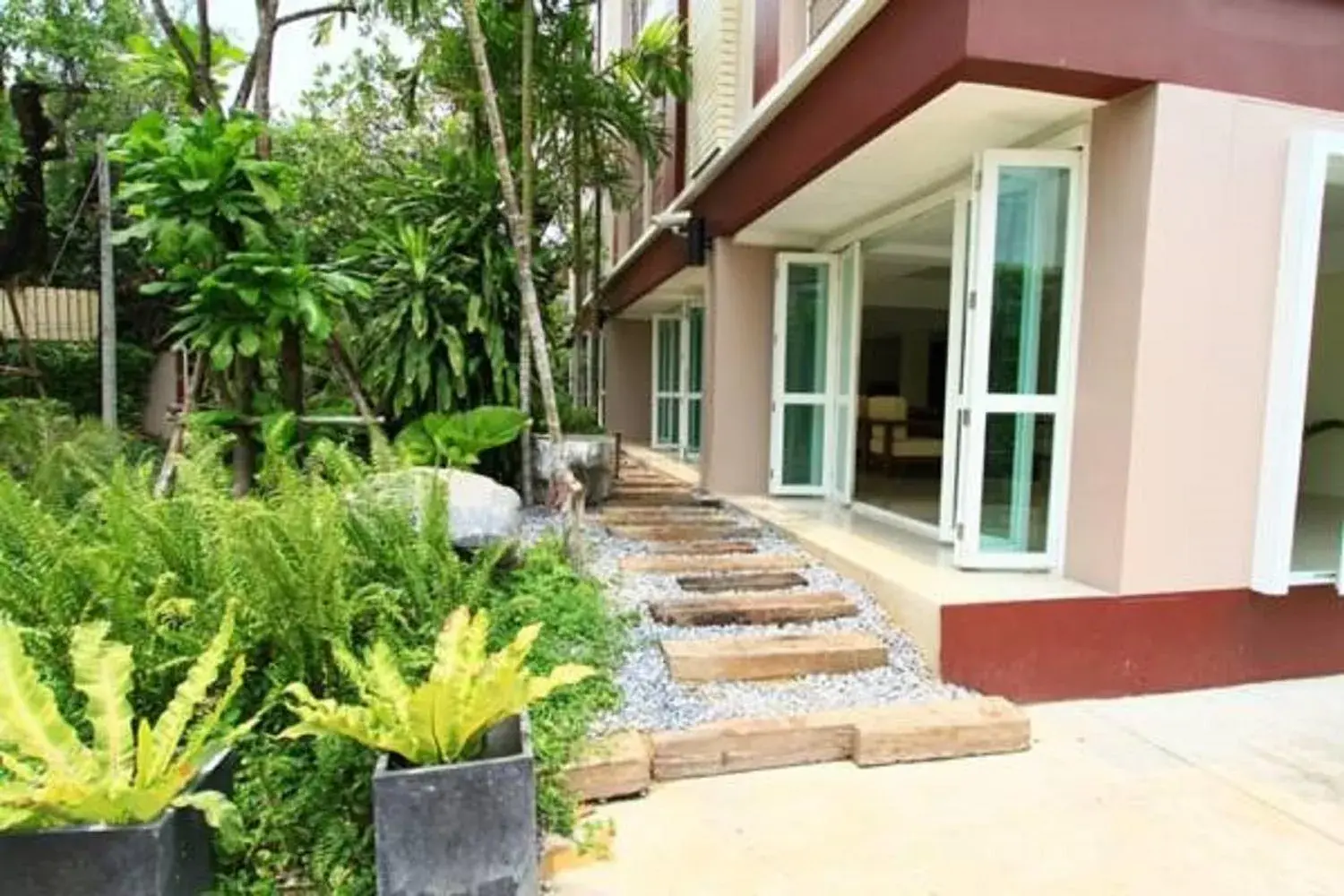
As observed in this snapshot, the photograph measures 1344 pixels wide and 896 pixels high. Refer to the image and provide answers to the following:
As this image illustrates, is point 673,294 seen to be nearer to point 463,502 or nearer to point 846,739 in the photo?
point 463,502

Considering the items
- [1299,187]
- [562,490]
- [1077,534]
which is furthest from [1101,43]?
[562,490]

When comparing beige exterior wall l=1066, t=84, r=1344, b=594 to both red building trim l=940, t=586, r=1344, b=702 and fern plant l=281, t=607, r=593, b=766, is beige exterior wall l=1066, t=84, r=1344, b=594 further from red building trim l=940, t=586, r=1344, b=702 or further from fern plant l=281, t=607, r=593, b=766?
fern plant l=281, t=607, r=593, b=766

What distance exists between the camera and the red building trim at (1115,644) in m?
3.60

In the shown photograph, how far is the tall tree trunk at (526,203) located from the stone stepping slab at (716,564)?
1569mm

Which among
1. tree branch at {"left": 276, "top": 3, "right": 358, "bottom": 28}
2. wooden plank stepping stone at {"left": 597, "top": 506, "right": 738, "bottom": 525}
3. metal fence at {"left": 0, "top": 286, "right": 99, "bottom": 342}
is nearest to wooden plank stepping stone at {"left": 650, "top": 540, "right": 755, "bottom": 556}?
wooden plank stepping stone at {"left": 597, "top": 506, "right": 738, "bottom": 525}

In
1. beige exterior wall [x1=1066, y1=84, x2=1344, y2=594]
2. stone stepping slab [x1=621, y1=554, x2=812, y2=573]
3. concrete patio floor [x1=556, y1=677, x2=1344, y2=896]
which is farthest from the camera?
stone stepping slab [x1=621, y1=554, x2=812, y2=573]

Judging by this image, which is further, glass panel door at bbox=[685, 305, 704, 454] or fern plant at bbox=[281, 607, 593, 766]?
glass panel door at bbox=[685, 305, 704, 454]

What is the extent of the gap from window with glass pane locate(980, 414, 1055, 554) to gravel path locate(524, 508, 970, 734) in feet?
2.51

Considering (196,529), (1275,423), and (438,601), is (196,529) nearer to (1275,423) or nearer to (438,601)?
(438,601)

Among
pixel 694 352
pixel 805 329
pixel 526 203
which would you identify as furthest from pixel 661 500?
pixel 694 352

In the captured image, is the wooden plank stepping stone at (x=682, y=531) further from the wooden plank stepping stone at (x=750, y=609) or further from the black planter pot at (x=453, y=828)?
the black planter pot at (x=453, y=828)

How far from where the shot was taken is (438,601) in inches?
122

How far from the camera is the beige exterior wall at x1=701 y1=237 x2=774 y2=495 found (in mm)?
6695

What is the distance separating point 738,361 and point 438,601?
13.5ft
